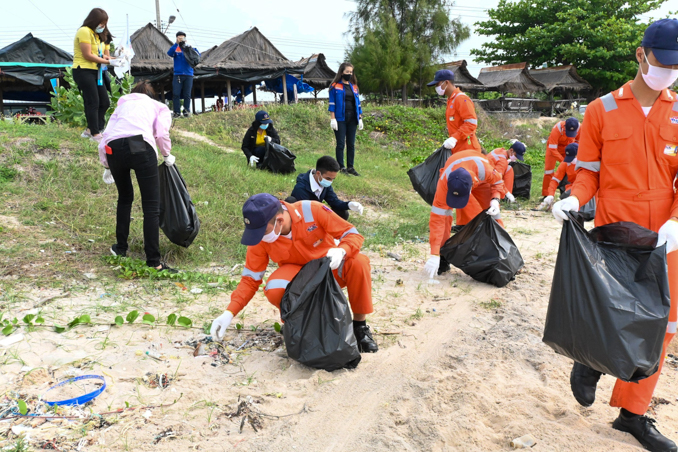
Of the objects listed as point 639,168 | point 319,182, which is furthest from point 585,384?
A: point 319,182

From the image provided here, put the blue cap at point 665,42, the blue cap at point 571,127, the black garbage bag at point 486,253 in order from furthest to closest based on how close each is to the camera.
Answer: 1. the blue cap at point 571,127
2. the black garbage bag at point 486,253
3. the blue cap at point 665,42

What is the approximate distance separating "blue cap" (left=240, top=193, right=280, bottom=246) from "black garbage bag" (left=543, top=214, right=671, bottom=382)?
4.73 feet

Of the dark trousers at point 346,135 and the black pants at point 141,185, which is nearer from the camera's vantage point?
the black pants at point 141,185

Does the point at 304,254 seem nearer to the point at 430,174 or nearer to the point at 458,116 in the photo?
the point at 430,174

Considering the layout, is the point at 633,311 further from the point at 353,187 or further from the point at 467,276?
the point at 353,187

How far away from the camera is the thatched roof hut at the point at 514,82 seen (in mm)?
23344

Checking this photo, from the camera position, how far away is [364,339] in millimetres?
3170

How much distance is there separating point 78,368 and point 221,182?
4.14 m

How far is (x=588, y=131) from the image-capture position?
2.40 meters

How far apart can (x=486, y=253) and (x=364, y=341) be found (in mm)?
1773

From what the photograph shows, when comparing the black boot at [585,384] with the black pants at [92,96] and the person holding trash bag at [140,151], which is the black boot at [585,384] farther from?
the black pants at [92,96]

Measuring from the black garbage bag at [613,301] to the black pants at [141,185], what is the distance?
3.20 metres

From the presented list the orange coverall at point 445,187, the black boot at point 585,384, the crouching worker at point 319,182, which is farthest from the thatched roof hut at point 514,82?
the black boot at point 585,384


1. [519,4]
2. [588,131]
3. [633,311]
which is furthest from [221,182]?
[519,4]
